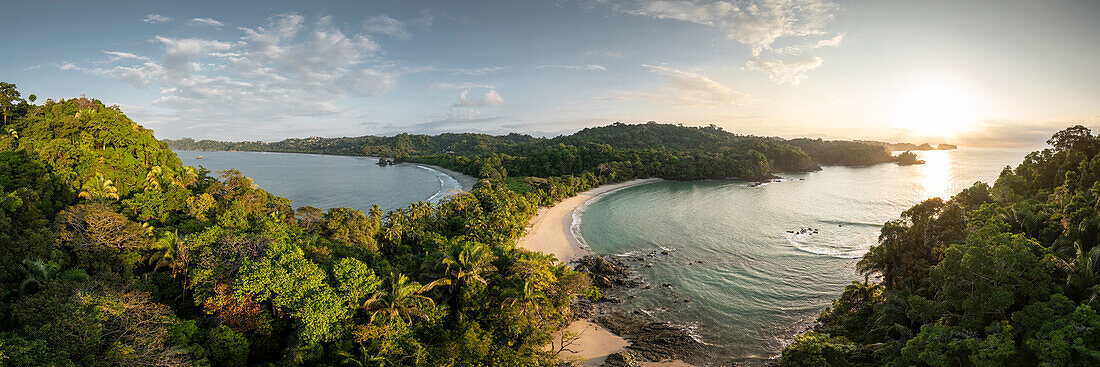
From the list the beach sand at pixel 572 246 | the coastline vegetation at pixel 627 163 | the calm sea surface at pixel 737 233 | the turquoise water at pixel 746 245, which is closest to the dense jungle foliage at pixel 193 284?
the beach sand at pixel 572 246

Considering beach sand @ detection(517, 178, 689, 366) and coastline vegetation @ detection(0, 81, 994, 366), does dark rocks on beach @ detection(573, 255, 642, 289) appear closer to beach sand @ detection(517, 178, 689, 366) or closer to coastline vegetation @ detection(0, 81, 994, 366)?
beach sand @ detection(517, 178, 689, 366)

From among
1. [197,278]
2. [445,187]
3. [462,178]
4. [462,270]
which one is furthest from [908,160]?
[197,278]

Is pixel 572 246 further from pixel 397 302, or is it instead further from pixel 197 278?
pixel 197 278

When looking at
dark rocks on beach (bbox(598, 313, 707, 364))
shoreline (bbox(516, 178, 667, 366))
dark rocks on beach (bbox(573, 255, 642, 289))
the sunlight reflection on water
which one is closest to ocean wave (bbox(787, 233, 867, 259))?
dark rocks on beach (bbox(573, 255, 642, 289))

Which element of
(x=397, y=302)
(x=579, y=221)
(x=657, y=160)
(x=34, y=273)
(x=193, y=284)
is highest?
(x=657, y=160)

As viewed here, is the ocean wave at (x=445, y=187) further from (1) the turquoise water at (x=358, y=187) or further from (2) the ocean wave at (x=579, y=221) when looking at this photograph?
(2) the ocean wave at (x=579, y=221)

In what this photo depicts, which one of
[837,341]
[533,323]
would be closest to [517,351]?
[533,323]
